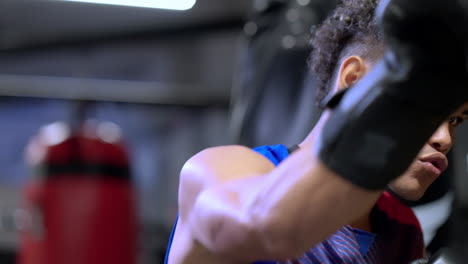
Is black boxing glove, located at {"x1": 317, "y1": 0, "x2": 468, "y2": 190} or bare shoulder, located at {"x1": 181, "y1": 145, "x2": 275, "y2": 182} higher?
black boxing glove, located at {"x1": 317, "y1": 0, "x2": 468, "y2": 190}

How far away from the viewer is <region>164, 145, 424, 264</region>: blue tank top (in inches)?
30.9

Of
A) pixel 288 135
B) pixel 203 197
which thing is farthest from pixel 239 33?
pixel 203 197

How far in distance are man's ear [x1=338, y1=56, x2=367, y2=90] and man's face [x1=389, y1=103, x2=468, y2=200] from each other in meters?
0.15

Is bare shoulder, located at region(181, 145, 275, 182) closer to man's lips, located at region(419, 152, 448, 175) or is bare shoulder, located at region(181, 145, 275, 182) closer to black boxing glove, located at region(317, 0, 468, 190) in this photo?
black boxing glove, located at region(317, 0, 468, 190)

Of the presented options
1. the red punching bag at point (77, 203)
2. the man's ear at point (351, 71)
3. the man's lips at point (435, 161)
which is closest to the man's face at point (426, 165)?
the man's lips at point (435, 161)

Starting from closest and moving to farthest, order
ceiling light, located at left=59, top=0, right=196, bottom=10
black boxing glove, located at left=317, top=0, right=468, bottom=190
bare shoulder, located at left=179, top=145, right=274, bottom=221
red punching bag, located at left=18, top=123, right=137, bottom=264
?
black boxing glove, located at left=317, top=0, right=468, bottom=190, bare shoulder, located at left=179, top=145, right=274, bottom=221, red punching bag, located at left=18, top=123, right=137, bottom=264, ceiling light, located at left=59, top=0, right=196, bottom=10

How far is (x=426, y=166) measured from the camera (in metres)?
0.85

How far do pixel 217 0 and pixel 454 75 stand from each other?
3124 mm

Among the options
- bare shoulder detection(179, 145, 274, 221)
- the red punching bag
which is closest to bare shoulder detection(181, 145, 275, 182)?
bare shoulder detection(179, 145, 274, 221)

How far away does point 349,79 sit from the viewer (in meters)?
0.77

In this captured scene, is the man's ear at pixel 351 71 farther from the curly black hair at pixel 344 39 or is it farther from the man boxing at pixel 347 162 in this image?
the man boxing at pixel 347 162

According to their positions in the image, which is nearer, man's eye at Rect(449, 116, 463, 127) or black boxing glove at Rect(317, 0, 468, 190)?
black boxing glove at Rect(317, 0, 468, 190)

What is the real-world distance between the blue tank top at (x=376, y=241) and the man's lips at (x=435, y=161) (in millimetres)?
119

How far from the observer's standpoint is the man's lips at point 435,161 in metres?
0.85
